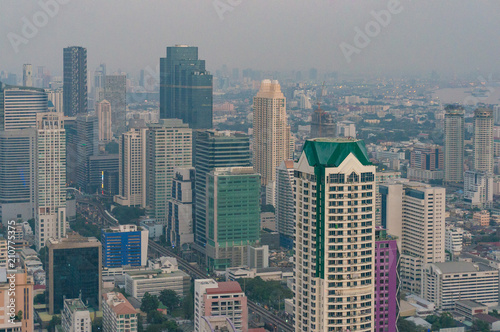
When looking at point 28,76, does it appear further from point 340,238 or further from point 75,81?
point 340,238

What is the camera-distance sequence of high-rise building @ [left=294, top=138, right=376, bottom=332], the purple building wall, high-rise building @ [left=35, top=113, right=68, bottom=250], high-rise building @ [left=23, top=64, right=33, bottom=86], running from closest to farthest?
high-rise building @ [left=294, top=138, right=376, bottom=332] → the purple building wall → high-rise building @ [left=35, top=113, right=68, bottom=250] → high-rise building @ [left=23, top=64, right=33, bottom=86]

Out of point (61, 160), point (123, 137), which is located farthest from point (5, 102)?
point (61, 160)

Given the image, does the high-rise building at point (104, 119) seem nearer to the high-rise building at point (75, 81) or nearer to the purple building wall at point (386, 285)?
the high-rise building at point (75, 81)

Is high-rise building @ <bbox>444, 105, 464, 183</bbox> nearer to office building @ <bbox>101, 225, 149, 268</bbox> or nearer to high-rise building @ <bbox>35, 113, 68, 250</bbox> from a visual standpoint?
high-rise building @ <bbox>35, 113, 68, 250</bbox>

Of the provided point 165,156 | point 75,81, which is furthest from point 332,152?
point 75,81

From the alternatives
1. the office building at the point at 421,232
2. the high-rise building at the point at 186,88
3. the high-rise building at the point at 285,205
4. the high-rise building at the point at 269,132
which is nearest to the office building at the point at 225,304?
the office building at the point at 421,232

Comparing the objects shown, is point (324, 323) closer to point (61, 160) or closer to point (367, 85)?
point (367, 85)

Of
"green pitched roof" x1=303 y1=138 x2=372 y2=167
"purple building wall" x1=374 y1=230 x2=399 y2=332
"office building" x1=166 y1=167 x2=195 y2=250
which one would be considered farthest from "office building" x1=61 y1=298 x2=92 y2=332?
"office building" x1=166 y1=167 x2=195 y2=250
